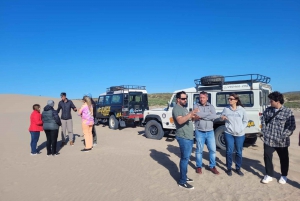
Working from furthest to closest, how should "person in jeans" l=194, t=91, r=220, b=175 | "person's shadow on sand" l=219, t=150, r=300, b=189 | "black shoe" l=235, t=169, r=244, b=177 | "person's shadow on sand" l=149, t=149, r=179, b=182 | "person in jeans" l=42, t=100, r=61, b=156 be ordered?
"person in jeans" l=42, t=100, r=61, b=156, "person's shadow on sand" l=149, t=149, r=179, b=182, "black shoe" l=235, t=169, r=244, b=177, "person in jeans" l=194, t=91, r=220, b=175, "person's shadow on sand" l=219, t=150, r=300, b=189

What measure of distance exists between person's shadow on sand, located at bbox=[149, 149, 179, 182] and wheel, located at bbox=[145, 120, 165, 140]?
1.72m

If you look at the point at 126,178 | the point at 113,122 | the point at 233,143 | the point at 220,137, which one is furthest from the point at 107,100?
the point at 233,143

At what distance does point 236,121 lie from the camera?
4.43 meters

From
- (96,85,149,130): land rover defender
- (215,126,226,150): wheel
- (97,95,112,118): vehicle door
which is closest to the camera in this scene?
(215,126,226,150): wheel

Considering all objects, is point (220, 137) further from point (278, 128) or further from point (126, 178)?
point (126, 178)

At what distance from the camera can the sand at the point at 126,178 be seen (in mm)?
3822

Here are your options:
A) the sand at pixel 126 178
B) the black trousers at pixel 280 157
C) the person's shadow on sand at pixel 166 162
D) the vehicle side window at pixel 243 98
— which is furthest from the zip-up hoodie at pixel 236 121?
the vehicle side window at pixel 243 98

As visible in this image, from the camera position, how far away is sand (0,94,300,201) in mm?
3822

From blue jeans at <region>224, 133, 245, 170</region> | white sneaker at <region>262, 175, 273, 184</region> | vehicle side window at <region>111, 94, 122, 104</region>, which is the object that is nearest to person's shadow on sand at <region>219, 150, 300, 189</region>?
white sneaker at <region>262, 175, 273, 184</region>

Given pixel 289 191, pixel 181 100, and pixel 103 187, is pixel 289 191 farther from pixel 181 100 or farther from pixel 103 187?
pixel 103 187

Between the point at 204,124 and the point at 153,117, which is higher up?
the point at 204,124

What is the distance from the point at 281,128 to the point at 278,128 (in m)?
0.05

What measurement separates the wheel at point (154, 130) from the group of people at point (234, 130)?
4015 millimetres

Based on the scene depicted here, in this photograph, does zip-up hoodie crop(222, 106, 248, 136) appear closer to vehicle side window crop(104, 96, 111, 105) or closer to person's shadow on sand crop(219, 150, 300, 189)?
person's shadow on sand crop(219, 150, 300, 189)
